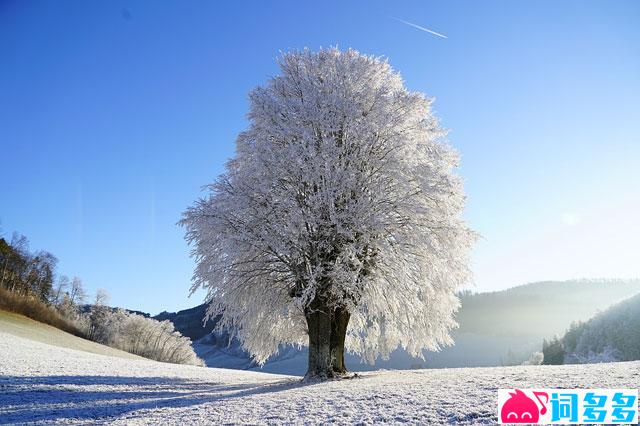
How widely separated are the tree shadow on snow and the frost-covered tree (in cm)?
361

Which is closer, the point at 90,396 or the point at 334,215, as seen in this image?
the point at 90,396

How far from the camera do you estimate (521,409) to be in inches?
329

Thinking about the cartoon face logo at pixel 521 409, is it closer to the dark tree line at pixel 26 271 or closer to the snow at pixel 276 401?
the snow at pixel 276 401

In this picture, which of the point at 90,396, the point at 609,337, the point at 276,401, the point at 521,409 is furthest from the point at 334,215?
the point at 609,337

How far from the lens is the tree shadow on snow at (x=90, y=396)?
38.0 ft

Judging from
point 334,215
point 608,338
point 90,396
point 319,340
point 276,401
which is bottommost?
point 90,396

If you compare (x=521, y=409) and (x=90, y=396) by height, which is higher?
(x=521, y=409)

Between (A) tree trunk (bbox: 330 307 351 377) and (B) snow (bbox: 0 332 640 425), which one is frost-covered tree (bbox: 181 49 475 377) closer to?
(A) tree trunk (bbox: 330 307 351 377)

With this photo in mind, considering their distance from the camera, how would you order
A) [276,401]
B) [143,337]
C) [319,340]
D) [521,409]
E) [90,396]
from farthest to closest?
1. [143,337]
2. [319,340]
3. [90,396]
4. [276,401]
5. [521,409]

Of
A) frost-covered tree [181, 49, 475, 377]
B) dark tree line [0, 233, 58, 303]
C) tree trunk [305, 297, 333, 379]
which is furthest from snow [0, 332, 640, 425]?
dark tree line [0, 233, 58, 303]

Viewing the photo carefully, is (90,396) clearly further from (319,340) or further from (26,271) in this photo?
(26,271)

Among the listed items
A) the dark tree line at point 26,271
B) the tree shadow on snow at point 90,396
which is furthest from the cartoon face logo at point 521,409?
the dark tree line at point 26,271

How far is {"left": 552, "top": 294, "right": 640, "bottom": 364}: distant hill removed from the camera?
81.7 metres

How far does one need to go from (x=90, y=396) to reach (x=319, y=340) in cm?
811
